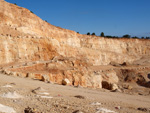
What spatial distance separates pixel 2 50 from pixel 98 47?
4068 centimetres

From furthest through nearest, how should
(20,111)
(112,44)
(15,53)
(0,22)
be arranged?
(112,44) < (0,22) < (15,53) < (20,111)

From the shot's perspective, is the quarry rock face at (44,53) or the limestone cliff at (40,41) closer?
the quarry rock face at (44,53)

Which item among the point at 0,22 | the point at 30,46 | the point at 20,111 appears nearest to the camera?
the point at 20,111

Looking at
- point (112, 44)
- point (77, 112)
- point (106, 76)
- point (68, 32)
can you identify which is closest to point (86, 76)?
point (106, 76)

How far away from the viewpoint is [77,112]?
259 inches

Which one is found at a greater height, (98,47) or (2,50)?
(98,47)

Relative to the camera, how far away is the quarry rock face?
24156mm

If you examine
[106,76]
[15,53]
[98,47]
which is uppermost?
[98,47]

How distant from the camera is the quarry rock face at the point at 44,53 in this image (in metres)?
24.2

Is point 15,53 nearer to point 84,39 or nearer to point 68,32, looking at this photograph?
point 68,32

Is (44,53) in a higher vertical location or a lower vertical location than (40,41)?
lower

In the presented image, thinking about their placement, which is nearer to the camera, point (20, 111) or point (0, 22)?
point (20, 111)

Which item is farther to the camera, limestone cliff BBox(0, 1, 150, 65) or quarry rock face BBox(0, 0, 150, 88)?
limestone cliff BBox(0, 1, 150, 65)

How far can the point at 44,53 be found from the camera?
98.0ft
